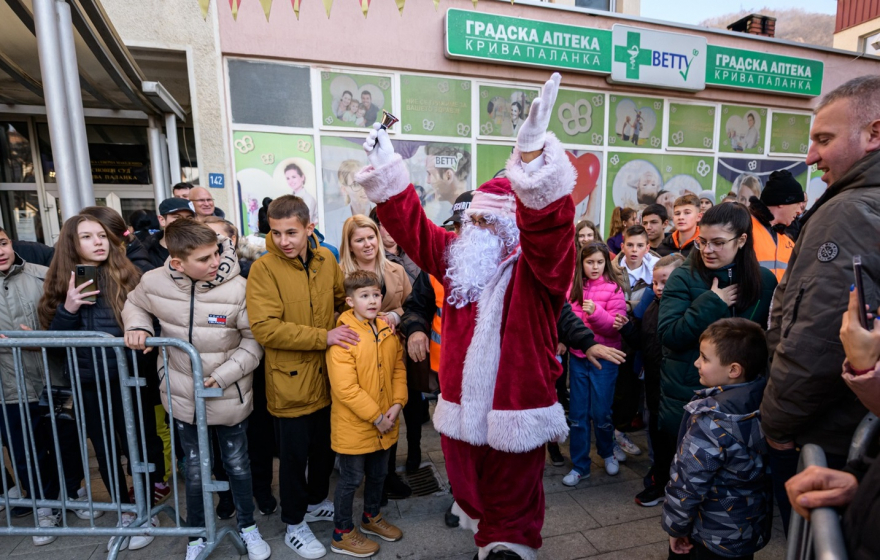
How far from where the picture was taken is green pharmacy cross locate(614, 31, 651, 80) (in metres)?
8.22

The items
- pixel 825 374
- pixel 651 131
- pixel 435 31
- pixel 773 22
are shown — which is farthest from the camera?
pixel 773 22

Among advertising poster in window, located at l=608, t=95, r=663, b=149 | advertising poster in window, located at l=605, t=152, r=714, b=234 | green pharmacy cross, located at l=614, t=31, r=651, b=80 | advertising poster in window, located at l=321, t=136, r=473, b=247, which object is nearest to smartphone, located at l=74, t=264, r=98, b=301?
advertising poster in window, located at l=321, t=136, r=473, b=247

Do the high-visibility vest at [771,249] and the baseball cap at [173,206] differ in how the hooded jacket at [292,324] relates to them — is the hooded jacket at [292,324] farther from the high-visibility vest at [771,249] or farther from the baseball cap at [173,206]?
the high-visibility vest at [771,249]

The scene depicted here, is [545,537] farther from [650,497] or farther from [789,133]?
[789,133]

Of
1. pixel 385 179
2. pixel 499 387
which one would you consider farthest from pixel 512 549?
pixel 385 179

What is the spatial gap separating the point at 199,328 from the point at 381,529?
1.59 meters

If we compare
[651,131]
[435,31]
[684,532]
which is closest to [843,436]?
[684,532]

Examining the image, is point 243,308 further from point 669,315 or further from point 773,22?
point 773,22

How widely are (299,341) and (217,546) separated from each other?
138cm

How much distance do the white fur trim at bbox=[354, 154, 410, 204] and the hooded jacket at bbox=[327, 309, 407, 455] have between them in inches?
40.3

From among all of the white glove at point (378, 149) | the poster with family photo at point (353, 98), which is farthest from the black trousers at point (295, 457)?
the poster with family photo at point (353, 98)

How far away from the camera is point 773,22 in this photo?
34.3ft

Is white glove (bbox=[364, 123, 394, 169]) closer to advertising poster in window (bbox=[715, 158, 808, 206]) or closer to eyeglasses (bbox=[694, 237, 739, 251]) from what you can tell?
eyeglasses (bbox=[694, 237, 739, 251])

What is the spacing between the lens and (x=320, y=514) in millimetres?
2984
